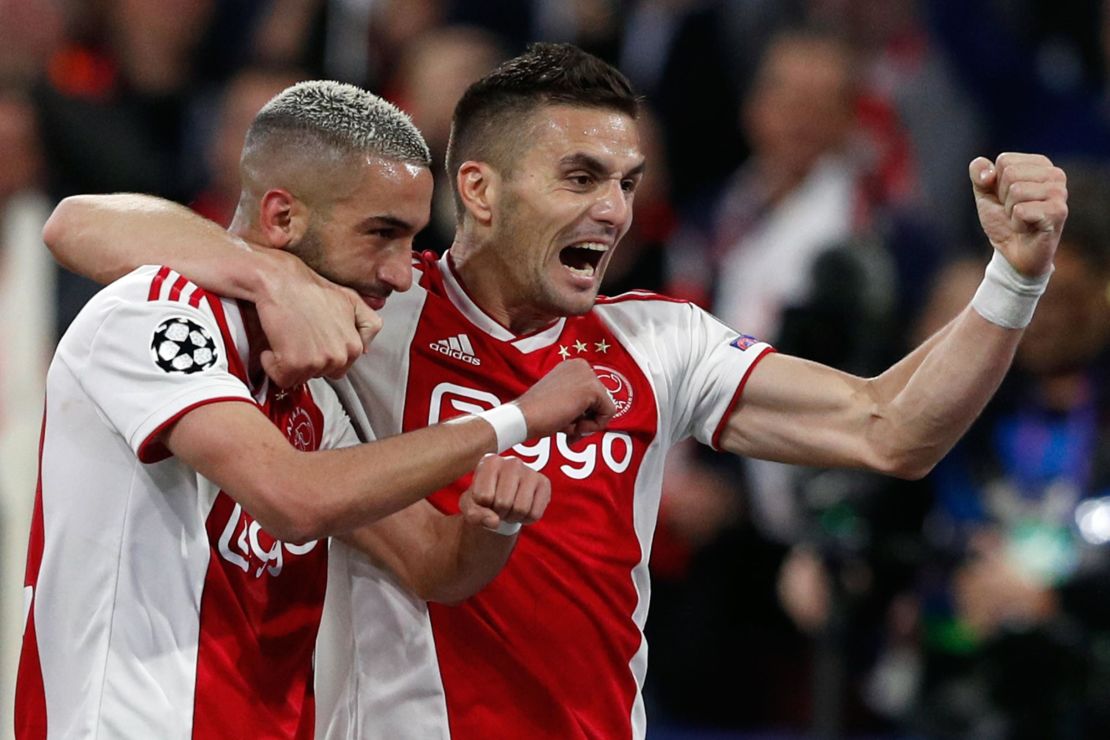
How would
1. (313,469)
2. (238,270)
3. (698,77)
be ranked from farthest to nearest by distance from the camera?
(698,77) < (238,270) < (313,469)

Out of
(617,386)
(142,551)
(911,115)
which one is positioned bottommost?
(142,551)

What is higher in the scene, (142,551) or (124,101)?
(124,101)

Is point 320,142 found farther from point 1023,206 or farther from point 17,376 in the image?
point 17,376

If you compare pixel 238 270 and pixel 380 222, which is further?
pixel 380 222

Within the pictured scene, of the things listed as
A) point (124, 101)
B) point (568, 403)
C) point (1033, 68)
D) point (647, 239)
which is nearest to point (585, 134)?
point (568, 403)

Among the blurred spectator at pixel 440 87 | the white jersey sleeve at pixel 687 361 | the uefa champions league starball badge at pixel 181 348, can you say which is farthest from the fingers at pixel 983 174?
the blurred spectator at pixel 440 87

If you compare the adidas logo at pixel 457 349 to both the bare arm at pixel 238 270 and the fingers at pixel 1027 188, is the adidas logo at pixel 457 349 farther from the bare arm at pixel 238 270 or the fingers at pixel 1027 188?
the fingers at pixel 1027 188

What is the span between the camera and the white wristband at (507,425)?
3646mm

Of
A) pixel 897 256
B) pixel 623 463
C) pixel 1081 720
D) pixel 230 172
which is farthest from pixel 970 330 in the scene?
pixel 230 172

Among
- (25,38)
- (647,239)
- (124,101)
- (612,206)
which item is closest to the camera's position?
(612,206)

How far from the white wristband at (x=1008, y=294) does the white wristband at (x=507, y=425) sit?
107 cm

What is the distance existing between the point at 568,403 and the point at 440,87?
4.54m

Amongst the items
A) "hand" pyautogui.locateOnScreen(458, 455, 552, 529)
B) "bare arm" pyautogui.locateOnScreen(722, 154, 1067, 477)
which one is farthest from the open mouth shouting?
"hand" pyautogui.locateOnScreen(458, 455, 552, 529)

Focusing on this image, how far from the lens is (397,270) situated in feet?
12.6
